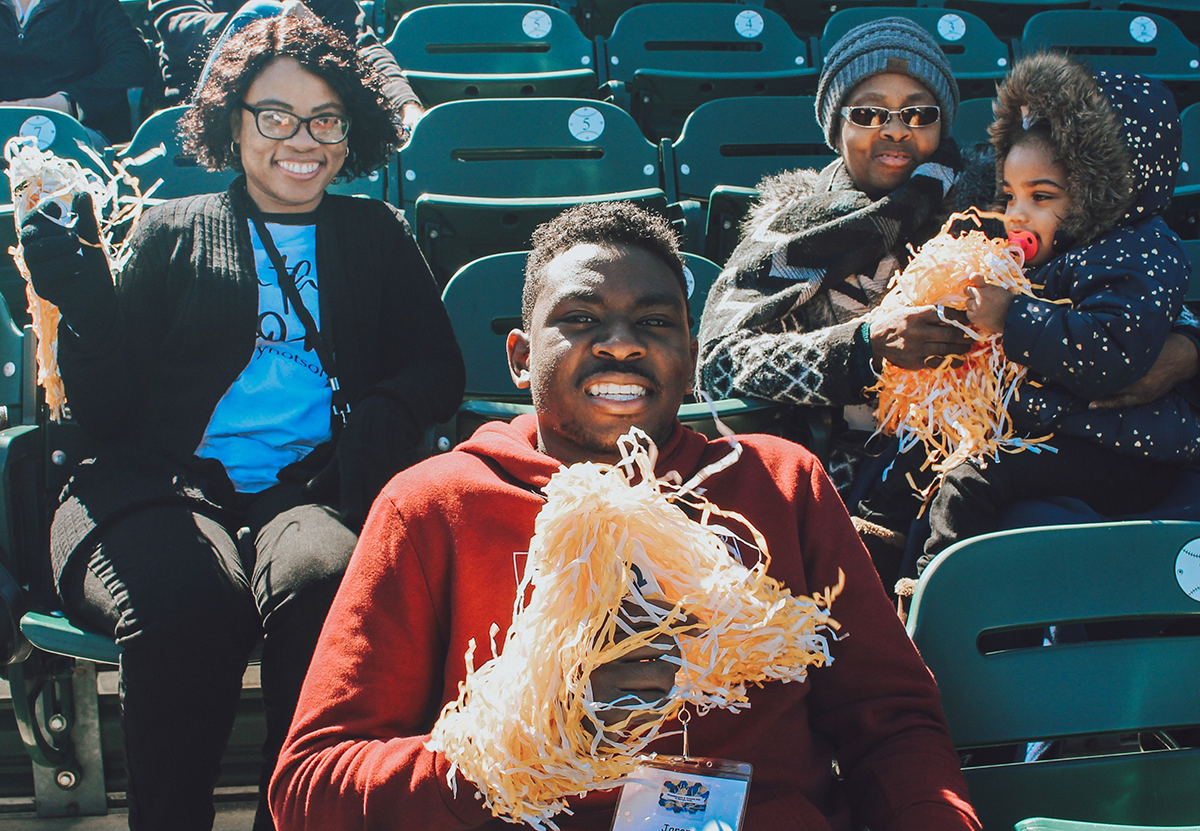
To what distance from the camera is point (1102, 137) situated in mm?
1941

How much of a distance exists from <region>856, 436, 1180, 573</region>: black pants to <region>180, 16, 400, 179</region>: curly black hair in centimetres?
175

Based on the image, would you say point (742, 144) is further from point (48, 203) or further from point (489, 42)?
point (48, 203)

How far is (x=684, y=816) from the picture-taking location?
106 centimetres

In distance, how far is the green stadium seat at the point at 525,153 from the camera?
339cm

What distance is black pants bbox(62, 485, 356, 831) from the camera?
5.24 ft

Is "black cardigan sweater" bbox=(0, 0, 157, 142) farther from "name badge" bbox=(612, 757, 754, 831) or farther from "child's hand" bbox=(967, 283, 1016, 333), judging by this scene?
"name badge" bbox=(612, 757, 754, 831)

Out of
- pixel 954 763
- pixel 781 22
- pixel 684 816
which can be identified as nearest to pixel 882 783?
pixel 954 763

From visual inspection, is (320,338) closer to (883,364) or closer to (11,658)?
(11,658)

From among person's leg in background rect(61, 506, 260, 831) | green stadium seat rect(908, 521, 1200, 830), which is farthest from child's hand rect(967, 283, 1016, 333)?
person's leg in background rect(61, 506, 260, 831)

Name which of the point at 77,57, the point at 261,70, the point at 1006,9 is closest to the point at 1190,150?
the point at 1006,9

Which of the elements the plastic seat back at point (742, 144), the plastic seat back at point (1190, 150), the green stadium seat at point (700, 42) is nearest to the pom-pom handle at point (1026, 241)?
the plastic seat back at point (742, 144)

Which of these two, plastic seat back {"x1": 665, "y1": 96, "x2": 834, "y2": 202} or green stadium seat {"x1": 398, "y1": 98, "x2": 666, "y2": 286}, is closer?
green stadium seat {"x1": 398, "y1": 98, "x2": 666, "y2": 286}

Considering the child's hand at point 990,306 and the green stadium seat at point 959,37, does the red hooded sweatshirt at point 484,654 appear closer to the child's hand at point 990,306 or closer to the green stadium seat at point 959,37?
the child's hand at point 990,306

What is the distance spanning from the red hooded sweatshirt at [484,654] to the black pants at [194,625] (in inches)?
19.8
